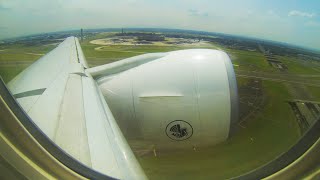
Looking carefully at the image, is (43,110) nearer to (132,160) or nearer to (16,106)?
(16,106)

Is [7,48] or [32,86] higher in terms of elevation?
[7,48]

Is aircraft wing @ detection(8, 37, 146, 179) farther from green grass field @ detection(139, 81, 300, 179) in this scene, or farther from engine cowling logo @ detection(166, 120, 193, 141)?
green grass field @ detection(139, 81, 300, 179)

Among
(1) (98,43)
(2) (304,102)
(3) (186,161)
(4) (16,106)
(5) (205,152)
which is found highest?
(1) (98,43)

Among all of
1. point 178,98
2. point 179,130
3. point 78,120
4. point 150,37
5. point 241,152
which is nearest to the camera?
point 78,120

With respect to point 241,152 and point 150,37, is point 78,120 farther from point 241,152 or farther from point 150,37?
point 241,152

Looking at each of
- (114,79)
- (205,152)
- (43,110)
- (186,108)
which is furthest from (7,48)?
(205,152)

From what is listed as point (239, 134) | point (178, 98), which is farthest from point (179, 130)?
point (239, 134)
